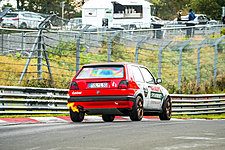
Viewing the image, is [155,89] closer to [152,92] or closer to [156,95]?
[156,95]

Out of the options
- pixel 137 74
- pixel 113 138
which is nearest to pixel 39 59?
pixel 137 74

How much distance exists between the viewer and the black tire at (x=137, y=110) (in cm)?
1259

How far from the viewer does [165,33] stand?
3903 centimetres

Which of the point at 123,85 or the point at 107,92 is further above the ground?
the point at 123,85

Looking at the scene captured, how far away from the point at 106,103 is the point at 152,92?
1.96 m

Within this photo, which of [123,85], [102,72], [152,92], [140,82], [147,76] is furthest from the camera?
[147,76]

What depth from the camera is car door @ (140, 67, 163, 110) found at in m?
13.8

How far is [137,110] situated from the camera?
12719mm

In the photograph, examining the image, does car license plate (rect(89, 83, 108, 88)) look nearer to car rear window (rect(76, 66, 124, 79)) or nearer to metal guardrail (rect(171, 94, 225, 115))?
car rear window (rect(76, 66, 124, 79))

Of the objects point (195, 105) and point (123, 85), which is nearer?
point (123, 85)

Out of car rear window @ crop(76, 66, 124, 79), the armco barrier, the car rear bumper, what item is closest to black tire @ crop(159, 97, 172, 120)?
the car rear bumper

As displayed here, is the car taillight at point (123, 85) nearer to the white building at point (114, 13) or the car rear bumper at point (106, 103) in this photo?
the car rear bumper at point (106, 103)

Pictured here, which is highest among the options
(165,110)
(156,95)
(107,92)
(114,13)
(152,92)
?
(114,13)

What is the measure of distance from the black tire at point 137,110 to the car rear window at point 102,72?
0.72 meters
